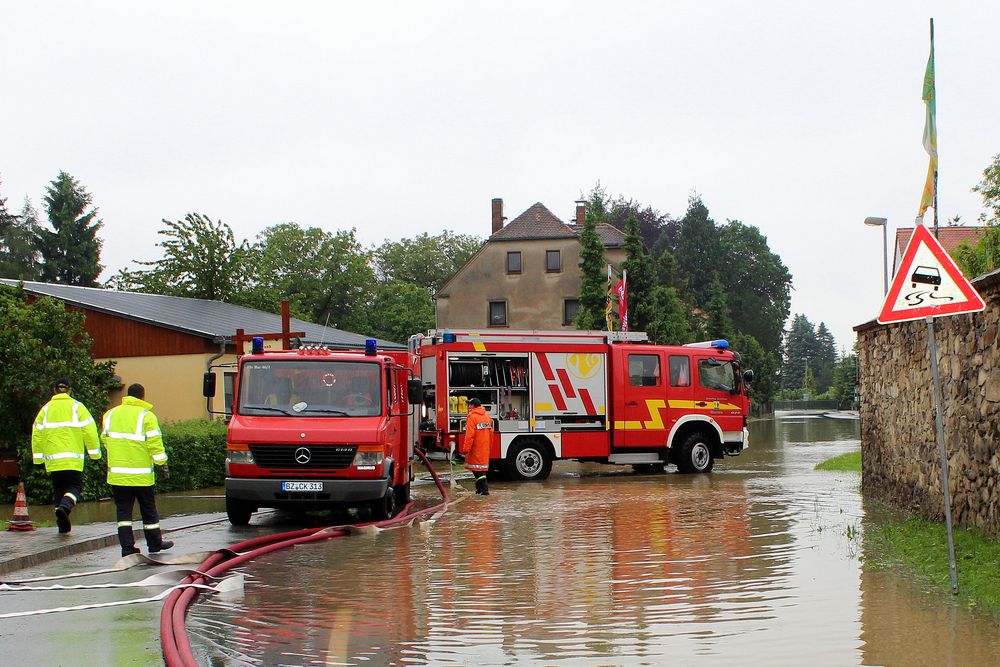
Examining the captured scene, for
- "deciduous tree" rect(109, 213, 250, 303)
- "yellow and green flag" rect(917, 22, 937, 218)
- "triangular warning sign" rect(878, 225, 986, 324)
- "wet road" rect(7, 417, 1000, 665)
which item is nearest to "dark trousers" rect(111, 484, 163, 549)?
"wet road" rect(7, 417, 1000, 665)

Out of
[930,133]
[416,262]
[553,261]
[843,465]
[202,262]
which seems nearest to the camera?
[930,133]

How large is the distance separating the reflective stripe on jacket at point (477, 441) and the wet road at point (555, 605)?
164 inches

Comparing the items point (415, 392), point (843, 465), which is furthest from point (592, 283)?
point (415, 392)

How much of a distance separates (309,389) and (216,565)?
451 centimetres

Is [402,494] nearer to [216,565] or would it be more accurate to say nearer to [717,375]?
[216,565]

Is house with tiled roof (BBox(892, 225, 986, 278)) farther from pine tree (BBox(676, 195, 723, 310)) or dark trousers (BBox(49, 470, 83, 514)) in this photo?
dark trousers (BBox(49, 470, 83, 514))

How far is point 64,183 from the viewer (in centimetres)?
7231

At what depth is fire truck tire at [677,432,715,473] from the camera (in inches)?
887

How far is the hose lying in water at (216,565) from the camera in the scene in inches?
248

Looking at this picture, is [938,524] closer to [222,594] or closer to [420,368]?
[222,594]

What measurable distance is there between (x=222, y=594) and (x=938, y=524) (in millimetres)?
7130

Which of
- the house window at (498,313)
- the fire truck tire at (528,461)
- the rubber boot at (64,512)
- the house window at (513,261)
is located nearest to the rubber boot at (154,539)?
the rubber boot at (64,512)

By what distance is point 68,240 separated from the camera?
70750 mm

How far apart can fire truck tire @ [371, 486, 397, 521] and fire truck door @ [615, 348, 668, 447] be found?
821cm
